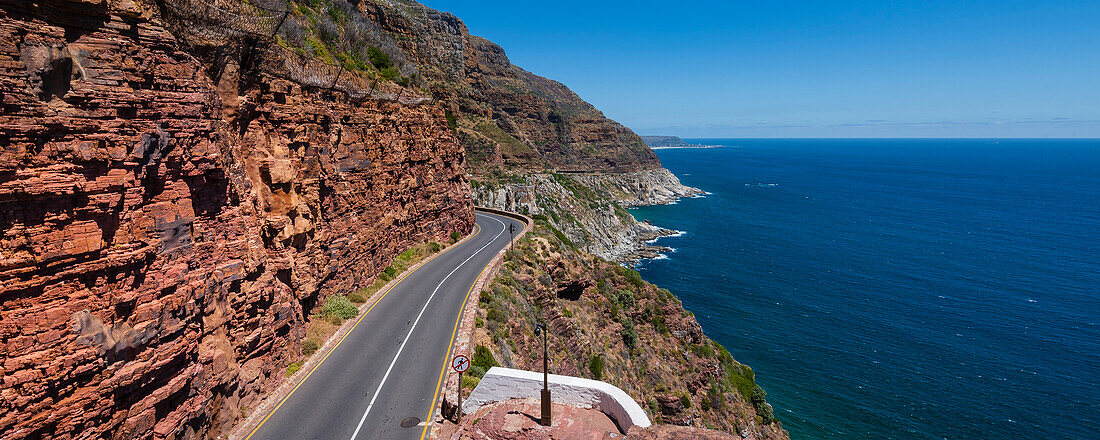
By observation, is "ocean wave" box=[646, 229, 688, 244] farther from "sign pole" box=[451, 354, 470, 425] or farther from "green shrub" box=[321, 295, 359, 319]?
"sign pole" box=[451, 354, 470, 425]

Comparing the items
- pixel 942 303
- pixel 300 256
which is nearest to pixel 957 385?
pixel 942 303

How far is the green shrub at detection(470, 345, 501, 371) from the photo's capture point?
920 inches

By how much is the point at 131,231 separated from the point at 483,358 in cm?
1492

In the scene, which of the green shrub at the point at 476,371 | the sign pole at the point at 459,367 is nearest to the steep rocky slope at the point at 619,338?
the green shrub at the point at 476,371

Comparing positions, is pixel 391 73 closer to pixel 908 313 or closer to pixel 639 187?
pixel 908 313

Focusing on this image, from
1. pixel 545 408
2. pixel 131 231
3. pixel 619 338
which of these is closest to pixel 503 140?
pixel 619 338

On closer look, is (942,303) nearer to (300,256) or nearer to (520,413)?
(520,413)

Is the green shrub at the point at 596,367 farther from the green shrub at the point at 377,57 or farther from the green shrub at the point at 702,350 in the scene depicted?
the green shrub at the point at 377,57

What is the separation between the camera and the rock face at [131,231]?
10.8 m

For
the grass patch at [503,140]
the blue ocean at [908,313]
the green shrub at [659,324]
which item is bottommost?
the blue ocean at [908,313]

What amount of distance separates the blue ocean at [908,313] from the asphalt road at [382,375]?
3405 cm

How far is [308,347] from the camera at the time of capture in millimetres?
21688

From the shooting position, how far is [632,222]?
Answer: 11494 cm

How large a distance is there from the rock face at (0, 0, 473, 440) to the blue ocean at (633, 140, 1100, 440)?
4362 centimetres
